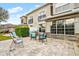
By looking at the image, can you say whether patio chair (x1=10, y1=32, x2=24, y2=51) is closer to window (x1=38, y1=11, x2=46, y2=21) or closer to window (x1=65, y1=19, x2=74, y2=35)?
window (x1=65, y1=19, x2=74, y2=35)

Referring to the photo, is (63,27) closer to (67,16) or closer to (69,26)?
(69,26)

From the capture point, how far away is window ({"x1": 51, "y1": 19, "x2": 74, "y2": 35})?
11.8 metres

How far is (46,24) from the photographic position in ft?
46.9

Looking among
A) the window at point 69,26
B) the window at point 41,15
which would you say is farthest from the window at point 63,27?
the window at point 41,15

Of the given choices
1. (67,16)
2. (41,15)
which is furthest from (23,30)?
(67,16)

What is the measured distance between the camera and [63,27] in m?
12.5

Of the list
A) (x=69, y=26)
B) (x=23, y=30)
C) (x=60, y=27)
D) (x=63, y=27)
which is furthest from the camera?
(x=23, y=30)

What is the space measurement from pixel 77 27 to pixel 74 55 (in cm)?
332

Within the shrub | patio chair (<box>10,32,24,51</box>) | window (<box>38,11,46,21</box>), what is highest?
window (<box>38,11,46,21</box>)

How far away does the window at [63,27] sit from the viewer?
11772 millimetres

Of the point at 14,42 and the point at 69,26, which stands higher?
the point at 69,26

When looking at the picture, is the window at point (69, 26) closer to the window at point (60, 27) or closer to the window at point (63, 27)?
the window at point (63, 27)

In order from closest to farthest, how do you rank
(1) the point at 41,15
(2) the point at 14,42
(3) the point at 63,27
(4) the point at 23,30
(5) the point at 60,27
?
(2) the point at 14,42
(3) the point at 63,27
(5) the point at 60,27
(4) the point at 23,30
(1) the point at 41,15

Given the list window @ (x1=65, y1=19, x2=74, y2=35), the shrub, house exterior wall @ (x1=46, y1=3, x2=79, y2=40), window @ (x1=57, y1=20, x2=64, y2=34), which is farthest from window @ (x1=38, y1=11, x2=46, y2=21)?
window @ (x1=65, y1=19, x2=74, y2=35)
